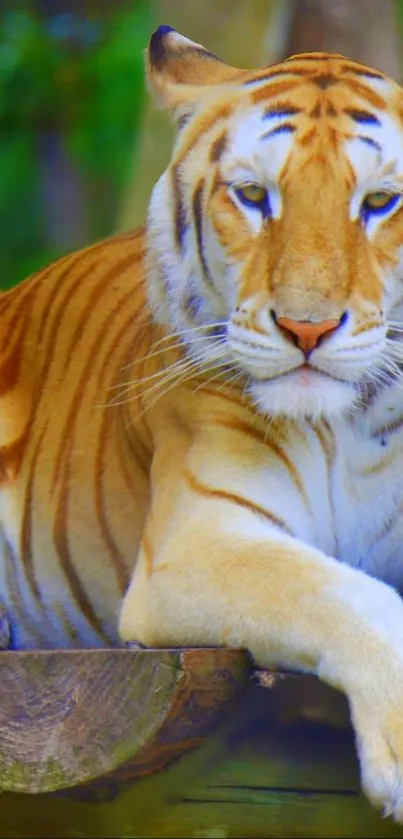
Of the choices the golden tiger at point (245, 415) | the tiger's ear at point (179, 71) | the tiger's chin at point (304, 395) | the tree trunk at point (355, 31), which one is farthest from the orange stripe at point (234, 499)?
the tree trunk at point (355, 31)

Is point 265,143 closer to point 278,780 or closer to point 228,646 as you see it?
point 228,646

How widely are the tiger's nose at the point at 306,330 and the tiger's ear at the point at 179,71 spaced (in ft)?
1.45

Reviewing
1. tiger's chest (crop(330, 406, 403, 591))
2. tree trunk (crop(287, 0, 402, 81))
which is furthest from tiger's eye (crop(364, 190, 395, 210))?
tree trunk (crop(287, 0, 402, 81))

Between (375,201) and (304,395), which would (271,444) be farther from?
(375,201)

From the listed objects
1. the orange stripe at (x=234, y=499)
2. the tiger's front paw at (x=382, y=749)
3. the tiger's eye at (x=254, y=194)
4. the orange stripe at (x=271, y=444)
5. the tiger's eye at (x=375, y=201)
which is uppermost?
the tiger's eye at (x=375, y=201)

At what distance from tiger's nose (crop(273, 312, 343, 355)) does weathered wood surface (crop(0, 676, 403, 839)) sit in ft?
1.22

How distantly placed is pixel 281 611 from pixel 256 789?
182 millimetres

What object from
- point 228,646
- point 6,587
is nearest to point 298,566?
point 228,646

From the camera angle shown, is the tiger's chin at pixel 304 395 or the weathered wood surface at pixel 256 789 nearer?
the weathered wood surface at pixel 256 789

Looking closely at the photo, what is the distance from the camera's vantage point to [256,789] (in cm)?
173

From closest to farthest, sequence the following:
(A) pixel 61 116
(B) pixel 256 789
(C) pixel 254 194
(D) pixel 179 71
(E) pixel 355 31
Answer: (B) pixel 256 789 → (C) pixel 254 194 → (D) pixel 179 71 → (E) pixel 355 31 → (A) pixel 61 116

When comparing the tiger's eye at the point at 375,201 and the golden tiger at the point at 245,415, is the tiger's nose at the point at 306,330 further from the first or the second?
the tiger's eye at the point at 375,201

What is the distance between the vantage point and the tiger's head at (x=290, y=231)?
6.10ft

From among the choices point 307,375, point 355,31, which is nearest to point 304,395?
point 307,375
